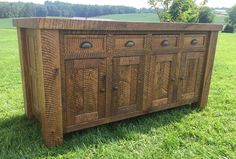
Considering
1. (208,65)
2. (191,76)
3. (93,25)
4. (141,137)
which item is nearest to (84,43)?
(93,25)

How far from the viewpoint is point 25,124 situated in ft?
7.59

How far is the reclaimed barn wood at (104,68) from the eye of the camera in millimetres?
1785

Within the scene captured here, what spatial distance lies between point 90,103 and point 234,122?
1.58 meters

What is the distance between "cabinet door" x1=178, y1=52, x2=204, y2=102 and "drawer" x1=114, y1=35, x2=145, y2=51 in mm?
627

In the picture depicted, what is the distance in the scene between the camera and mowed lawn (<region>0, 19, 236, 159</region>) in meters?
1.88

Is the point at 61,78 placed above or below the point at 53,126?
above

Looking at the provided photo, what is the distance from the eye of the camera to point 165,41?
2340mm

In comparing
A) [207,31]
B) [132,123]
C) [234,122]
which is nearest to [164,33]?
[207,31]

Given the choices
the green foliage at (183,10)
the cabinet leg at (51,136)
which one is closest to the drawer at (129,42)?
the cabinet leg at (51,136)

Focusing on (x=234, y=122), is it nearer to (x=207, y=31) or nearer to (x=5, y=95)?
(x=207, y=31)

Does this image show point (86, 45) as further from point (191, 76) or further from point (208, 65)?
point (208, 65)

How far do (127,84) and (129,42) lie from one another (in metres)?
0.41

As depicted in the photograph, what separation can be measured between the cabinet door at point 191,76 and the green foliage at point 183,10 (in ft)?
3.82

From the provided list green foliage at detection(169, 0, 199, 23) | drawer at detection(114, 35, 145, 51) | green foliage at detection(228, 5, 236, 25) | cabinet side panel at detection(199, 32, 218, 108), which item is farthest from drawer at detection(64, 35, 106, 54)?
green foliage at detection(228, 5, 236, 25)
